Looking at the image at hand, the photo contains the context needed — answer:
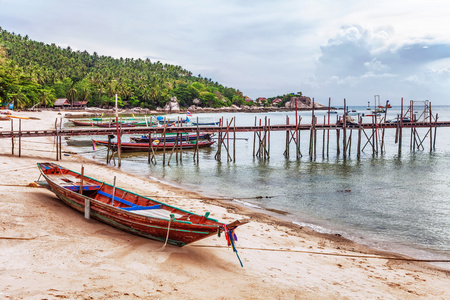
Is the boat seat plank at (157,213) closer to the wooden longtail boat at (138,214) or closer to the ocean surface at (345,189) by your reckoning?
the wooden longtail boat at (138,214)

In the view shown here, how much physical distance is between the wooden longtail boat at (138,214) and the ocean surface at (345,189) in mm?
6394

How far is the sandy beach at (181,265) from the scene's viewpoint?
7598mm

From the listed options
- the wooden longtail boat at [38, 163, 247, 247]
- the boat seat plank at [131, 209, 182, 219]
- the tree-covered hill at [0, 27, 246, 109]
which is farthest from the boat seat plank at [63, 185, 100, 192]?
the tree-covered hill at [0, 27, 246, 109]

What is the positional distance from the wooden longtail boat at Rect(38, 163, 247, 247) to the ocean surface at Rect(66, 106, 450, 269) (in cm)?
639

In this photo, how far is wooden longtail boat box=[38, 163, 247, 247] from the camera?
31.4 feet

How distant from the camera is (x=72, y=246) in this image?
959cm

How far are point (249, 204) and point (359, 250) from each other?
7.09m

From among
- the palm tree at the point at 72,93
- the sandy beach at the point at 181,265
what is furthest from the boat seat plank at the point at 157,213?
the palm tree at the point at 72,93

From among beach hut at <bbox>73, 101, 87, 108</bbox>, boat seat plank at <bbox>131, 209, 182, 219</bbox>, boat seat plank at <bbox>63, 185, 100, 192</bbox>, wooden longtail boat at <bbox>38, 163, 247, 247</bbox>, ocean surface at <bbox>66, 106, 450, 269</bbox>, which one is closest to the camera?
wooden longtail boat at <bbox>38, 163, 247, 247</bbox>

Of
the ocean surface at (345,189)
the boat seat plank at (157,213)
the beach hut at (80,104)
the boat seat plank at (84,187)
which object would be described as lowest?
the ocean surface at (345,189)

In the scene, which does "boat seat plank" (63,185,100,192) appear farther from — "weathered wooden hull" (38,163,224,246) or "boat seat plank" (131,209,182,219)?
"boat seat plank" (131,209,182,219)

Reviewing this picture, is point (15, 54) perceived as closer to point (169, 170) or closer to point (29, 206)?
point (169, 170)

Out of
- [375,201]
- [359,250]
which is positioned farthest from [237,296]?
[375,201]

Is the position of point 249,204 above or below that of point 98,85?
below
